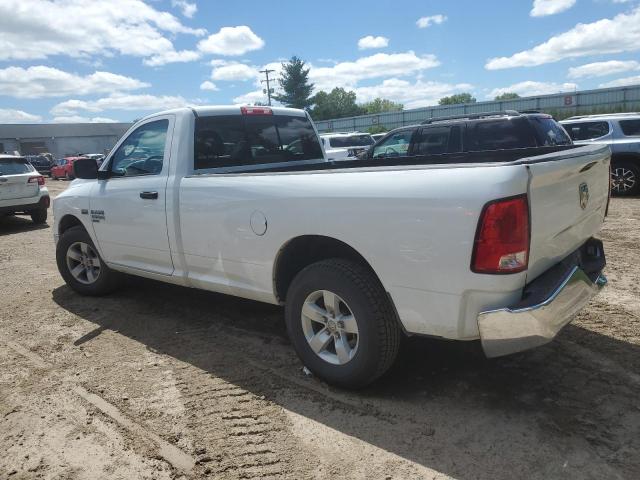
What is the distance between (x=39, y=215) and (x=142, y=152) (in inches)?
350

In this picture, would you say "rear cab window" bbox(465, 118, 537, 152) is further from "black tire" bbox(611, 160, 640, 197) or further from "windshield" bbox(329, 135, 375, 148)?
"windshield" bbox(329, 135, 375, 148)

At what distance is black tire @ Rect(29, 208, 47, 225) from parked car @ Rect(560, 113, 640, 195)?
1224cm

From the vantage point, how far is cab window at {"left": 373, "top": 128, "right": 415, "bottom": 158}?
10172mm

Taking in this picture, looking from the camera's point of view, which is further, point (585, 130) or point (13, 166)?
point (585, 130)

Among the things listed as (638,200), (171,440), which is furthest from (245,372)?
(638,200)

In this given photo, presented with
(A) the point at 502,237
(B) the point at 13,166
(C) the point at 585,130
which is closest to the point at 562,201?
(A) the point at 502,237

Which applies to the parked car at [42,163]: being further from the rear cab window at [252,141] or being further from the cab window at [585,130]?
the rear cab window at [252,141]

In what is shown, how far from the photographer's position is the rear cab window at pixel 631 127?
11240 mm

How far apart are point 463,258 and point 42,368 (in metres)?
3.30

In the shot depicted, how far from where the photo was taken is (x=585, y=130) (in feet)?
39.0

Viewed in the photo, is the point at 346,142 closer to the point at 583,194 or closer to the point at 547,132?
the point at 547,132

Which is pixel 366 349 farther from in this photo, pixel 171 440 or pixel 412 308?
pixel 171 440

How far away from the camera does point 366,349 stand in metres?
3.01

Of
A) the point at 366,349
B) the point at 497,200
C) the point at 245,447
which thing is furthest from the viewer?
the point at 366,349
